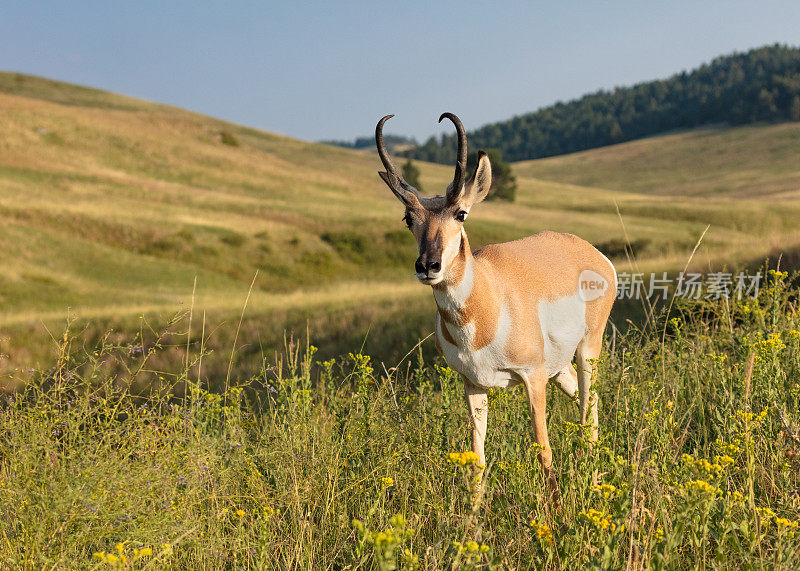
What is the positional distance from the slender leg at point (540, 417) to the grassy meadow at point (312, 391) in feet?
0.39

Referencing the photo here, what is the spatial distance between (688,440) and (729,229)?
52.0 meters

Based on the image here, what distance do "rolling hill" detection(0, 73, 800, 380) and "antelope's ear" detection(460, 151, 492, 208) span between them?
2152 millimetres

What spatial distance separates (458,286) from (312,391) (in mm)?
2662

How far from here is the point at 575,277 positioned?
5.09 m

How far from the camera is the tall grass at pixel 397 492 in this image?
3.07m

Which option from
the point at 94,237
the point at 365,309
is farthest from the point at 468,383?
the point at 94,237

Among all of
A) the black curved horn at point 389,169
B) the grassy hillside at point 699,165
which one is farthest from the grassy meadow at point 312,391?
the grassy hillside at point 699,165

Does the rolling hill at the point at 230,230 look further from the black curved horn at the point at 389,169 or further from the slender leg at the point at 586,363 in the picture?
the black curved horn at the point at 389,169

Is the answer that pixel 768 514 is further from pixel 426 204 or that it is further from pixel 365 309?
pixel 365 309

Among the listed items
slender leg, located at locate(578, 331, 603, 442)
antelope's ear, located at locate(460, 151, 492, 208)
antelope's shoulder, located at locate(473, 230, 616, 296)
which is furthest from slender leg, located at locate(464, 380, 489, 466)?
antelope's ear, located at locate(460, 151, 492, 208)

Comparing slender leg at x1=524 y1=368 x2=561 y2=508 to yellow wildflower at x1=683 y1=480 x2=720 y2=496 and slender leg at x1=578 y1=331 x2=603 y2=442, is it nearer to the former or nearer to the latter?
slender leg at x1=578 y1=331 x2=603 y2=442

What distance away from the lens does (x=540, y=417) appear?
14.0 ft

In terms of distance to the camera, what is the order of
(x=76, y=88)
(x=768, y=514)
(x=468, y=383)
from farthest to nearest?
(x=76, y=88) < (x=468, y=383) < (x=768, y=514)

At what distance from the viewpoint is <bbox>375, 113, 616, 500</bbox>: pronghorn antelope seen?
3.89 metres
